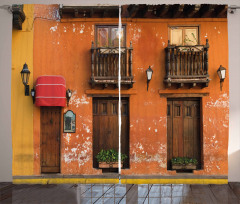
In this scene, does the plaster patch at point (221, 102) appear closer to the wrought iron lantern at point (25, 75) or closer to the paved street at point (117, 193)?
the paved street at point (117, 193)

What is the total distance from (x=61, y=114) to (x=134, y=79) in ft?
4.74

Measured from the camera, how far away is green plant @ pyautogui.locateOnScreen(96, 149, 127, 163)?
486 cm

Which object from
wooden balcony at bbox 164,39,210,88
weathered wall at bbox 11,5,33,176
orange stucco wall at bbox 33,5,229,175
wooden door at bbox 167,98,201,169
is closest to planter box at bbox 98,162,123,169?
orange stucco wall at bbox 33,5,229,175

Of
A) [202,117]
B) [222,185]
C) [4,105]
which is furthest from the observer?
[202,117]

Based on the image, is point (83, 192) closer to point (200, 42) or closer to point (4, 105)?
point (4, 105)

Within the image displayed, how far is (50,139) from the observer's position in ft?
16.1

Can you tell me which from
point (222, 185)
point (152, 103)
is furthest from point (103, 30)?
point (222, 185)

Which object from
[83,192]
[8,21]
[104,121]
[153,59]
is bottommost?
[83,192]

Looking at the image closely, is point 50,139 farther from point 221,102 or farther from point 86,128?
point 221,102

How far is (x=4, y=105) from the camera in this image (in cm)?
396

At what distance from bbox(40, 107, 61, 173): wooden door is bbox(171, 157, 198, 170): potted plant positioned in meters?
2.07

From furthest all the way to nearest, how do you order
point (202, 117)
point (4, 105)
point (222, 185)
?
point (202, 117) < point (222, 185) < point (4, 105)

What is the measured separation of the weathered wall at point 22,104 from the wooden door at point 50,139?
8.2 inches

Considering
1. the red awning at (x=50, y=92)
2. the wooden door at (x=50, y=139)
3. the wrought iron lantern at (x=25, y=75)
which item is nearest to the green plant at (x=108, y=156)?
the wooden door at (x=50, y=139)
